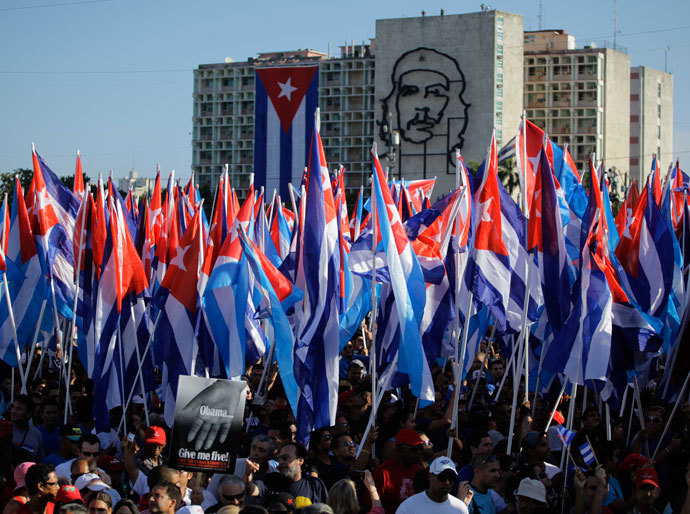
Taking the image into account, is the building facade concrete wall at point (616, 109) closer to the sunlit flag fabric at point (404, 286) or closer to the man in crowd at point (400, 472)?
the sunlit flag fabric at point (404, 286)

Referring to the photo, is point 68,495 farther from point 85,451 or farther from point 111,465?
point 111,465

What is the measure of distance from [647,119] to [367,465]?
100911mm

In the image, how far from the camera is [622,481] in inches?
337

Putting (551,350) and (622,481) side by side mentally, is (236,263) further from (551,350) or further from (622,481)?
(622,481)

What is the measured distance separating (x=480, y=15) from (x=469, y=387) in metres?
75.0

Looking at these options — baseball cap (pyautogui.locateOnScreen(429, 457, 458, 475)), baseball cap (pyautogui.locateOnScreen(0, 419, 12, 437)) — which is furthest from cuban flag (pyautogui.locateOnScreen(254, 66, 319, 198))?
baseball cap (pyautogui.locateOnScreen(429, 457, 458, 475))

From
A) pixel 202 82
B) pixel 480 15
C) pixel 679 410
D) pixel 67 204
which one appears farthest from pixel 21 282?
pixel 202 82

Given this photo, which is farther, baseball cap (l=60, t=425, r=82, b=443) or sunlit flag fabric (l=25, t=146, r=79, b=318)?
sunlit flag fabric (l=25, t=146, r=79, b=318)

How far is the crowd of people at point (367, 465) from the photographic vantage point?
7078 mm

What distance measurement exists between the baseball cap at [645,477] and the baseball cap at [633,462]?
583 millimetres

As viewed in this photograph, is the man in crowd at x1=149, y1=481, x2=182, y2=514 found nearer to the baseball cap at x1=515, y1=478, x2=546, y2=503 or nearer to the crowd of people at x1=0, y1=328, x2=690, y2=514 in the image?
the crowd of people at x1=0, y1=328, x2=690, y2=514

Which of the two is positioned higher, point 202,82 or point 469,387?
point 202,82

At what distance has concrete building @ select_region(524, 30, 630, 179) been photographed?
9512cm

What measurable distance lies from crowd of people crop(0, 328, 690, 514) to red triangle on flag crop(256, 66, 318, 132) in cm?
5193
